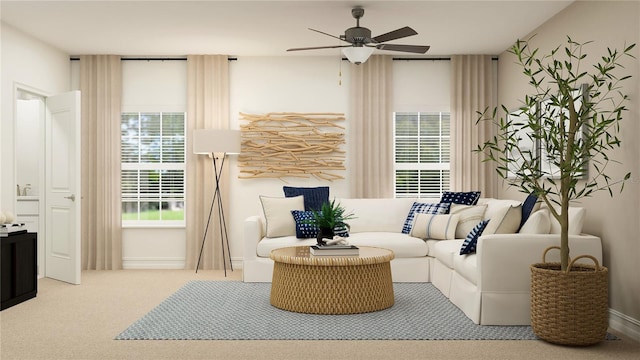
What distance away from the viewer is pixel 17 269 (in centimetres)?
523

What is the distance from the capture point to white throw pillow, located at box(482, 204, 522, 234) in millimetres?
4828

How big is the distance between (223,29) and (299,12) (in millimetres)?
987

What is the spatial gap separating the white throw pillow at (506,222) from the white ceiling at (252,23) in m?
1.81

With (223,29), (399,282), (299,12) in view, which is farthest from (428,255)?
(223,29)

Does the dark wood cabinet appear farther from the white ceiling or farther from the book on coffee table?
the book on coffee table

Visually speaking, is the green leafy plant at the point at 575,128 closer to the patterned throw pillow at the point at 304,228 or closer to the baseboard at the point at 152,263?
the patterned throw pillow at the point at 304,228

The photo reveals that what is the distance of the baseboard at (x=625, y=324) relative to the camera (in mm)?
4094

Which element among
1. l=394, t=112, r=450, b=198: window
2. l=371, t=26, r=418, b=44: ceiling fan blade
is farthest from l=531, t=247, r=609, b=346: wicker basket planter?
l=394, t=112, r=450, b=198: window

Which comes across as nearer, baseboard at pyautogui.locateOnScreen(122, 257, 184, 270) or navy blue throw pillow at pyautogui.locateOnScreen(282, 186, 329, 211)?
navy blue throw pillow at pyautogui.locateOnScreen(282, 186, 329, 211)

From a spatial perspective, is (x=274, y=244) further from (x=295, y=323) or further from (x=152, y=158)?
(x=152, y=158)

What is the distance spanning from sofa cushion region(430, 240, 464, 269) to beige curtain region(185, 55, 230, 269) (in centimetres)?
269

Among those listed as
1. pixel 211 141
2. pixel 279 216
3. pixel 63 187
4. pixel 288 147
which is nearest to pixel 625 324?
pixel 279 216

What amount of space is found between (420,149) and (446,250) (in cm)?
219

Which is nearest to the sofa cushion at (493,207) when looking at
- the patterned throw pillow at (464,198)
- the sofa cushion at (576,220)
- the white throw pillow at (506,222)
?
the patterned throw pillow at (464,198)
